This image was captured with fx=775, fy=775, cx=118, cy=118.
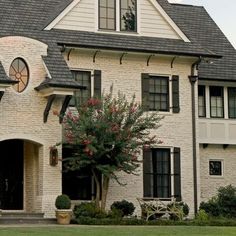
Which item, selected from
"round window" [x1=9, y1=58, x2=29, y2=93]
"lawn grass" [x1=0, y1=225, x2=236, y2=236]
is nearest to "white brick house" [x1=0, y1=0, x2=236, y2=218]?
"round window" [x1=9, y1=58, x2=29, y2=93]

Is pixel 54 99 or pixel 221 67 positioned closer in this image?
pixel 54 99

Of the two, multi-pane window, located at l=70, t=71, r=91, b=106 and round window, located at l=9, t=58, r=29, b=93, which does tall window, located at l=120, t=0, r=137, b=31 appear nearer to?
multi-pane window, located at l=70, t=71, r=91, b=106

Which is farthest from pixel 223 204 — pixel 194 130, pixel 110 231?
pixel 110 231

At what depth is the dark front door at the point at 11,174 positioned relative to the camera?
2930 centimetres

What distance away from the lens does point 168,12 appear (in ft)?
107

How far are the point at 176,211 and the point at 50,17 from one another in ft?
30.0

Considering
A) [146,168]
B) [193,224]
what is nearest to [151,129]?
[146,168]

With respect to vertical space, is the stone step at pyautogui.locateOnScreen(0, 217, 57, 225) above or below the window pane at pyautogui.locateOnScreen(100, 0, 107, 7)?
below

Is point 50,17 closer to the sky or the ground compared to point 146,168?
closer to the sky

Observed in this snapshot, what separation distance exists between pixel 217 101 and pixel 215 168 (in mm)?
2940

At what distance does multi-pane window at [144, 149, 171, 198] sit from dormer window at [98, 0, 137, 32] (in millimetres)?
5201

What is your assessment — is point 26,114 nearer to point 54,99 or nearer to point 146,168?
point 54,99

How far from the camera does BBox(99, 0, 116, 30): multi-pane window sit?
102 feet

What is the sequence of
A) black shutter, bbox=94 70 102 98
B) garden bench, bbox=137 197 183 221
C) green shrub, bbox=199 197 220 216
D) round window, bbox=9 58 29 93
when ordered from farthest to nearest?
green shrub, bbox=199 197 220 216 < black shutter, bbox=94 70 102 98 < garden bench, bbox=137 197 183 221 < round window, bbox=9 58 29 93
